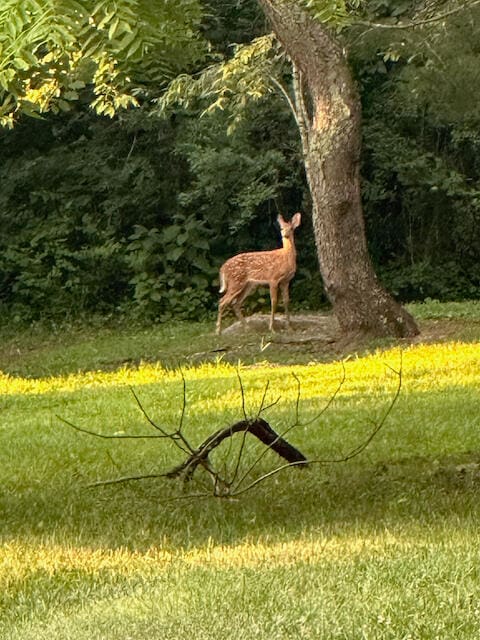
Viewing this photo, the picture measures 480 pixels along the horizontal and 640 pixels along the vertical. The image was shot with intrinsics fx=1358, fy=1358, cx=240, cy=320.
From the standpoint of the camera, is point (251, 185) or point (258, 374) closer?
point (258, 374)

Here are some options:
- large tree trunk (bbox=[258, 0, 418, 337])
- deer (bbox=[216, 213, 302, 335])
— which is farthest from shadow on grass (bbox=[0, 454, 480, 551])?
deer (bbox=[216, 213, 302, 335])

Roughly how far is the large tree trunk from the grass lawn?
6.40 ft

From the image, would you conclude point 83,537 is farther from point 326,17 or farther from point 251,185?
point 251,185

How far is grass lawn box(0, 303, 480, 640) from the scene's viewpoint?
4.88 m

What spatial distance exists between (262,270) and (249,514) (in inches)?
523

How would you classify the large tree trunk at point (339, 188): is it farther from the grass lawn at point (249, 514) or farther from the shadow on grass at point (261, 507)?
the shadow on grass at point (261, 507)

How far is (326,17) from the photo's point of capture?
7270 mm

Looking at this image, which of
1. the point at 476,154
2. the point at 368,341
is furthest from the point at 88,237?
the point at 368,341

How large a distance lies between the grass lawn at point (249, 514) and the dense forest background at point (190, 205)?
38.3ft

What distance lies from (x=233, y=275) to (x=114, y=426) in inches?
380

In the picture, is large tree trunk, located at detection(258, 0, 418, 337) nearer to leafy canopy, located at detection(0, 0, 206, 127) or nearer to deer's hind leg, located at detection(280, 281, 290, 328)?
deer's hind leg, located at detection(280, 281, 290, 328)

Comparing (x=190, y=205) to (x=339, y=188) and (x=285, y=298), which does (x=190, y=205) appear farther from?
(x=339, y=188)

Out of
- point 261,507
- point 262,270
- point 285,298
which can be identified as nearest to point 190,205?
point 262,270

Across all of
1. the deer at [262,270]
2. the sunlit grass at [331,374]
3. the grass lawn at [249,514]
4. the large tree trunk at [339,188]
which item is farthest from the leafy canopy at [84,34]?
the deer at [262,270]
